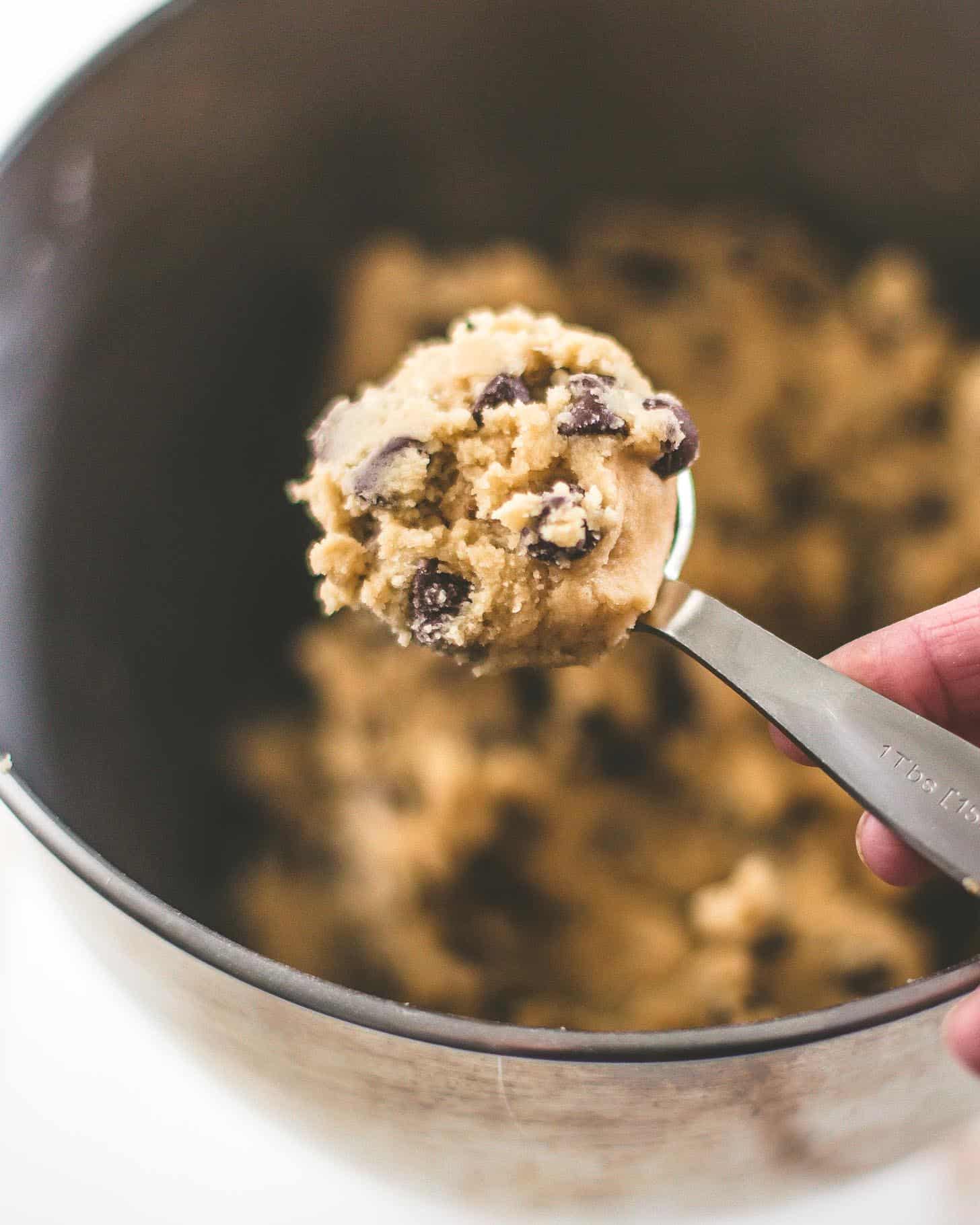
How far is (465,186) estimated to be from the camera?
1114 mm

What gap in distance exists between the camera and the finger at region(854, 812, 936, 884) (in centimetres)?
82

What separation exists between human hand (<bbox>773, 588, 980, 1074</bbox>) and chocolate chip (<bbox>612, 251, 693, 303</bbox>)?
0.51 m

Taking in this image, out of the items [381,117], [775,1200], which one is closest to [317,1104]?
[775,1200]

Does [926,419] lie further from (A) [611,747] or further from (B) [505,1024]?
(B) [505,1024]

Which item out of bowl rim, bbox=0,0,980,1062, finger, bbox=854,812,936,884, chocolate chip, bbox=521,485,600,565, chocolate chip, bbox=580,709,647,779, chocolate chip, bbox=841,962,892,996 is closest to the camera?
bowl rim, bbox=0,0,980,1062

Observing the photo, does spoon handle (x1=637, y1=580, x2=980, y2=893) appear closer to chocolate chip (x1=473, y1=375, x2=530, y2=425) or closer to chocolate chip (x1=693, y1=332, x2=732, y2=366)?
chocolate chip (x1=473, y1=375, x2=530, y2=425)

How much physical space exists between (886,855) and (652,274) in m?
0.66

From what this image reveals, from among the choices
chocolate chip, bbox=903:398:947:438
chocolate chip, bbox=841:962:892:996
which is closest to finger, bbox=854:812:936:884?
chocolate chip, bbox=841:962:892:996

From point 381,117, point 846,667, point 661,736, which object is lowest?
point 846,667

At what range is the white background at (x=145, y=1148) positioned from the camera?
2.84ft

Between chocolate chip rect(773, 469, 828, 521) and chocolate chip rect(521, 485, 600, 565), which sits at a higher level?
chocolate chip rect(773, 469, 828, 521)

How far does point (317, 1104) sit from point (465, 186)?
833 millimetres

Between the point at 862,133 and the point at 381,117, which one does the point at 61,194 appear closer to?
the point at 381,117

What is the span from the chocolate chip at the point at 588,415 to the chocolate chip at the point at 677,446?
32 millimetres
